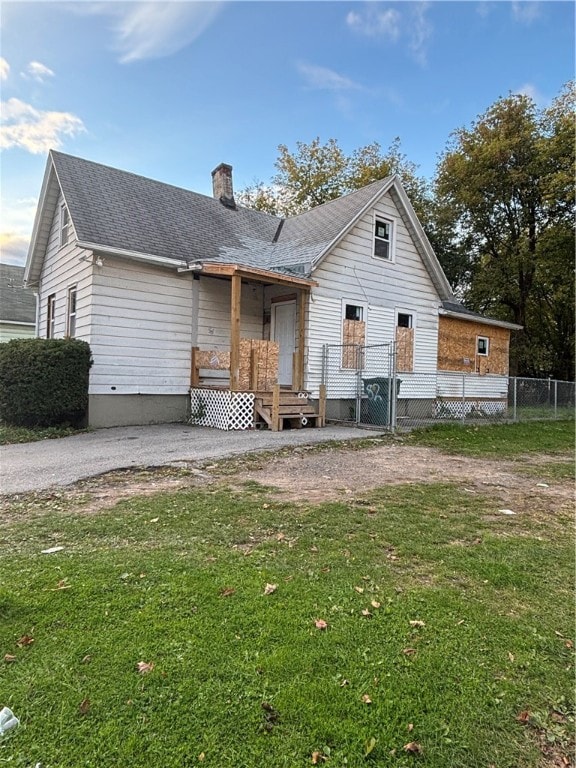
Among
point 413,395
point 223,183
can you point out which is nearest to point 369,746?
point 413,395

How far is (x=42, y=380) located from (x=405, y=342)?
34.9ft

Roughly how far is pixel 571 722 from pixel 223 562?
215 centimetres

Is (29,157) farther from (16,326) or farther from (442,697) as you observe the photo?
(442,697)

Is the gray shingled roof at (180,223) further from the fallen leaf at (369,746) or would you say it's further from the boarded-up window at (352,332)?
the fallen leaf at (369,746)

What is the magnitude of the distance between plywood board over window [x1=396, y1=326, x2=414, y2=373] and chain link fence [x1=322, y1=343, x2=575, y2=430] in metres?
0.27

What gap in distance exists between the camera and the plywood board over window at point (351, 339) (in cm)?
1336

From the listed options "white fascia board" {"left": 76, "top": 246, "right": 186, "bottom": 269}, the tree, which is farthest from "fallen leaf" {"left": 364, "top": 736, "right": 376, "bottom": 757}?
the tree

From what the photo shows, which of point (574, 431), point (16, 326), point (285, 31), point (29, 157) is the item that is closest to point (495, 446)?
point (574, 431)

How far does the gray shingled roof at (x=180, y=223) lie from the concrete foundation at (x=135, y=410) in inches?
136

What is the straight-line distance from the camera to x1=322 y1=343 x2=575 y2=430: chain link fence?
1241 cm

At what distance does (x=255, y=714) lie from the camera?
186cm

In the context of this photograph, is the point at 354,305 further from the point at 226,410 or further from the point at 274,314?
the point at 226,410

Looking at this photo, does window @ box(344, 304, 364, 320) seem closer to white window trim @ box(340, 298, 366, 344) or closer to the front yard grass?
white window trim @ box(340, 298, 366, 344)

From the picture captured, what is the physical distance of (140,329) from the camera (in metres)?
11.0
